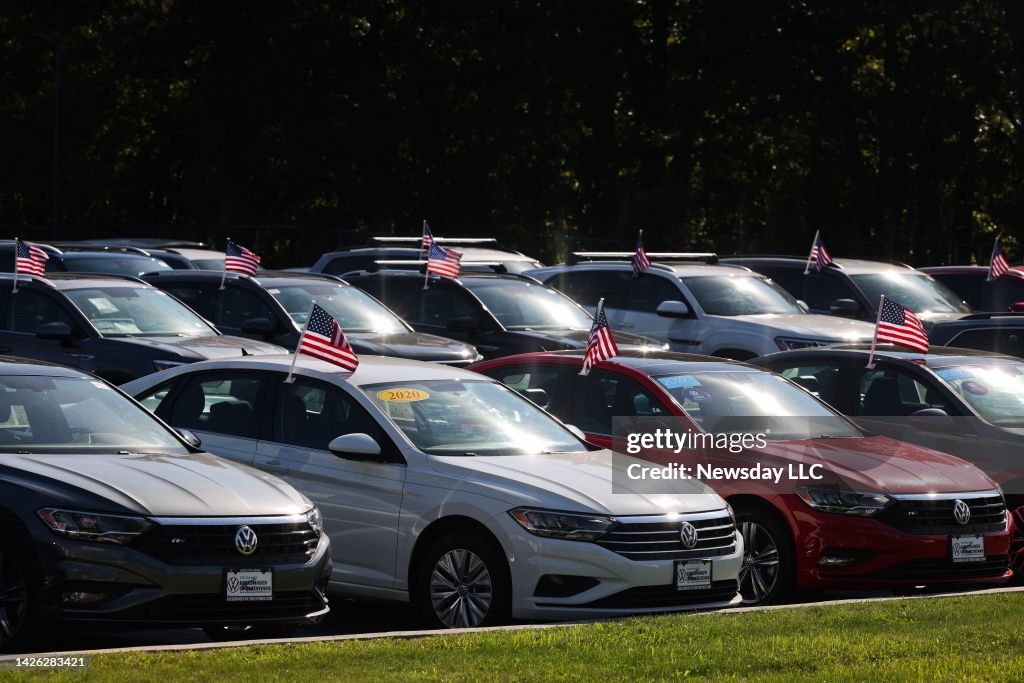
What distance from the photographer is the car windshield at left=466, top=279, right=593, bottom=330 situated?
2136 cm

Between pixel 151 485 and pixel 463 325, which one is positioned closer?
pixel 151 485

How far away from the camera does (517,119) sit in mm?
53188

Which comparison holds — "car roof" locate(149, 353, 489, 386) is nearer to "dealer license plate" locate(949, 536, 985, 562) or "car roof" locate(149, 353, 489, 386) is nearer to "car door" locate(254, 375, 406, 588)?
"car door" locate(254, 375, 406, 588)

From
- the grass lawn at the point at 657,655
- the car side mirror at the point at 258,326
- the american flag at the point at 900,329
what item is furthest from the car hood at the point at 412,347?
the grass lawn at the point at 657,655

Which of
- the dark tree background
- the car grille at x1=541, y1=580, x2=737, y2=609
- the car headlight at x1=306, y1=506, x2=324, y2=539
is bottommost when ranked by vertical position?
the car grille at x1=541, y1=580, x2=737, y2=609

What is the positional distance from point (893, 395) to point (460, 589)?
17.1 ft

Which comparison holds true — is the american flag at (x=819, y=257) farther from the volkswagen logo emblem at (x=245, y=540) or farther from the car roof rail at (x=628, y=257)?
the volkswagen logo emblem at (x=245, y=540)

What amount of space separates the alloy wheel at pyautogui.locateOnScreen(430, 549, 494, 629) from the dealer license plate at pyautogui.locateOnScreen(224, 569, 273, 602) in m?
1.35

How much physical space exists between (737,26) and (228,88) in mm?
14648

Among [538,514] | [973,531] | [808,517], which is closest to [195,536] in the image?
[538,514]

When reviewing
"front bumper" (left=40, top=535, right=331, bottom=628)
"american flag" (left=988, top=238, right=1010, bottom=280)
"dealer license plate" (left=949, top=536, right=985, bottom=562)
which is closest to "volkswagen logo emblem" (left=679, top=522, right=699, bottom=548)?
"dealer license plate" (left=949, top=536, right=985, bottom=562)

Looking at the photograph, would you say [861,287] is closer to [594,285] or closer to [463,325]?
[594,285]

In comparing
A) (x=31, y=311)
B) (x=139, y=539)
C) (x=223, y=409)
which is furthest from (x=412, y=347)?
(x=139, y=539)

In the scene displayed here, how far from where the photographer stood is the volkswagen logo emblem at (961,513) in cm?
1165
